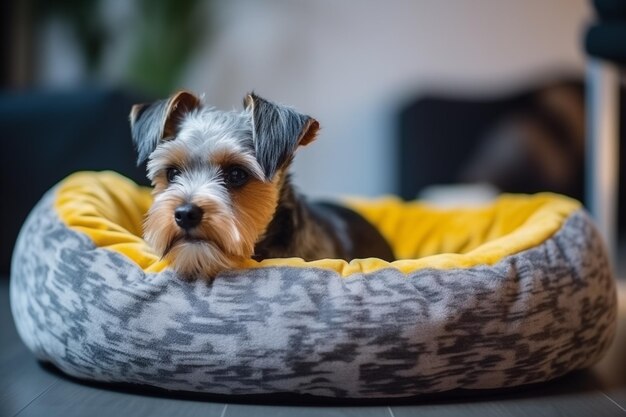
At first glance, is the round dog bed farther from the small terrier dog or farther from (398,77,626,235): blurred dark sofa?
(398,77,626,235): blurred dark sofa

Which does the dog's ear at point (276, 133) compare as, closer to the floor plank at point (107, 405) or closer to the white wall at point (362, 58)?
the floor plank at point (107, 405)

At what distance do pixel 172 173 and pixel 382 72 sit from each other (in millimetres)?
3870

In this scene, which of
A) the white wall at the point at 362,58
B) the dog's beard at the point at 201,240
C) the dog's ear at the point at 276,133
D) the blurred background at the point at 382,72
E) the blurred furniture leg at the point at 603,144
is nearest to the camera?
the dog's beard at the point at 201,240

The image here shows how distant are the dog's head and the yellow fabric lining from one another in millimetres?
112

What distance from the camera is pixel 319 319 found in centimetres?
188

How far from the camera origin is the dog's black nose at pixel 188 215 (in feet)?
6.56

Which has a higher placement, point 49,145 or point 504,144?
point 49,145

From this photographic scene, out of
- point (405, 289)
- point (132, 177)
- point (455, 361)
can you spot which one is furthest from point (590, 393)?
point (132, 177)

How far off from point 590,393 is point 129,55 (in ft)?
14.3

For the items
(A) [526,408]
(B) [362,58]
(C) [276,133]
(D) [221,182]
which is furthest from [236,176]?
(B) [362,58]

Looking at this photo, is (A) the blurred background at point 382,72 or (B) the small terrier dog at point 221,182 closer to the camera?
(B) the small terrier dog at point 221,182

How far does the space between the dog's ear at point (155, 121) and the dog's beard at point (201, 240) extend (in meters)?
0.34

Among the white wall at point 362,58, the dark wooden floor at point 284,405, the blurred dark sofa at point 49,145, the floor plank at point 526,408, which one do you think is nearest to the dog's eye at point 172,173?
the dark wooden floor at point 284,405

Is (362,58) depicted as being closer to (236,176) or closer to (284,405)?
(236,176)
